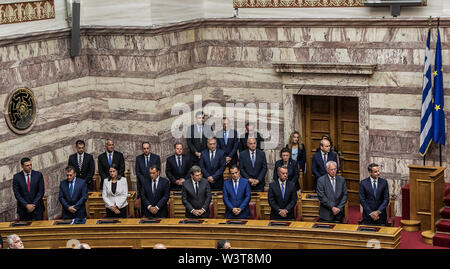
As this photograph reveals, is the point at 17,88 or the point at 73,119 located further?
the point at 73,119

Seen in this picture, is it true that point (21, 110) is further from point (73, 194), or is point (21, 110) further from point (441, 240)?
point (441, 240)

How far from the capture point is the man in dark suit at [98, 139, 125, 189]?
1666cm

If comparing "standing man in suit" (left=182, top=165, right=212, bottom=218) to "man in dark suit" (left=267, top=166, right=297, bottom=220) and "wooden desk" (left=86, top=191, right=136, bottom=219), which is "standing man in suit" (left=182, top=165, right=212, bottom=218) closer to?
"man in dark suit" (left=267, top=166, right=297, bottom=220)

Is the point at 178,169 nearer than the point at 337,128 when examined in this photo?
Yes

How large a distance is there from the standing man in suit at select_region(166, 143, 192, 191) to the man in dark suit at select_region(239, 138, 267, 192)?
41.1 inches

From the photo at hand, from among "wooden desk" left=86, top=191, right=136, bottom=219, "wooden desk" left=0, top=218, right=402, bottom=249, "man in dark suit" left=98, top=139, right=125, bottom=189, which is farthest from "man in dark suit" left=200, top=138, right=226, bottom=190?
"wooden desk" left=0, top=218, right=402, bottom=249

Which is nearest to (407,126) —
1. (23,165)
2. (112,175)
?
(112,175)

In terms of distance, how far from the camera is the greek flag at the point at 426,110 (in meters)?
15.5

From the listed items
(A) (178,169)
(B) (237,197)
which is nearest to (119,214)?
(A) (178,169)

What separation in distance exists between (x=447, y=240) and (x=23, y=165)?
24.2 feet

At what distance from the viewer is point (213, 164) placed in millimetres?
16297

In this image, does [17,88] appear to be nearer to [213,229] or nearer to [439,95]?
[213,229]

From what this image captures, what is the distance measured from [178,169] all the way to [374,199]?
3.94 meters
